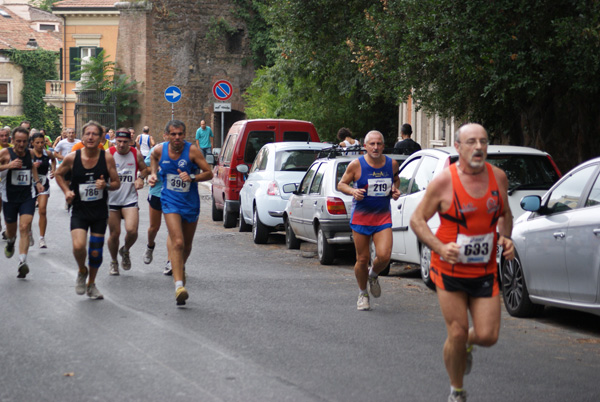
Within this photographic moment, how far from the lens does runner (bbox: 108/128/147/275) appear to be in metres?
13.0

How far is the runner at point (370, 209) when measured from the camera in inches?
412

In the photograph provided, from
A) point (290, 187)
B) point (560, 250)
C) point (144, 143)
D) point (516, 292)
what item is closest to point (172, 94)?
point (144, 143)

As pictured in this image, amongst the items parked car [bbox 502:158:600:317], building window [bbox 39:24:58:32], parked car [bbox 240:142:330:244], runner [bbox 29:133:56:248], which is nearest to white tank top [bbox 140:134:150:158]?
parked car [bbox 240:142:330:244]

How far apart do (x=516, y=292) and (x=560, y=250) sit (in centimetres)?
117

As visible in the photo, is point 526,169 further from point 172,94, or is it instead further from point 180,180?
point 172,94

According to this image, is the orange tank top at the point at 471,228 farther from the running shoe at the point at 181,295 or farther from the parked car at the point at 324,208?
the parked car at the point at 324,208

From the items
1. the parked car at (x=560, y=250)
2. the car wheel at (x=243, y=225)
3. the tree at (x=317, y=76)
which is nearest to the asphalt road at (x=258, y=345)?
the parked car at (x=560, y=250)

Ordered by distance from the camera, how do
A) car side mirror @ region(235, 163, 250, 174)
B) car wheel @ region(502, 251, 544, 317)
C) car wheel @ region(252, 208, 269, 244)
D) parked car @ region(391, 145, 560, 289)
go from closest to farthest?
car wheel @ region(502, 251, 544, 317)
parked car @ region(391, 145, 560, 289)
car wheel @ region(252, 208, 269, 244)
car side mirror @ region(235, 163, 250, 174)

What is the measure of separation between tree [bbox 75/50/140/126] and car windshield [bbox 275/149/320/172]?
98.5 feet

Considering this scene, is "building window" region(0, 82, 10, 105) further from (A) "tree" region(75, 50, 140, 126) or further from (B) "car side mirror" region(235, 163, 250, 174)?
Answer: (B) "car side mirror" region(235, 163, 250, 174)

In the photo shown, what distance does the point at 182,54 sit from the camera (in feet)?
159

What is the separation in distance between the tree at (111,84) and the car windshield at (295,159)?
30.0m

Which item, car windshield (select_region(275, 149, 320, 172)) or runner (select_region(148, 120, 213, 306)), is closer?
runner (select_region(148, 120, 213, 306))

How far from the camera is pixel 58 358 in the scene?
7641 millimetres
